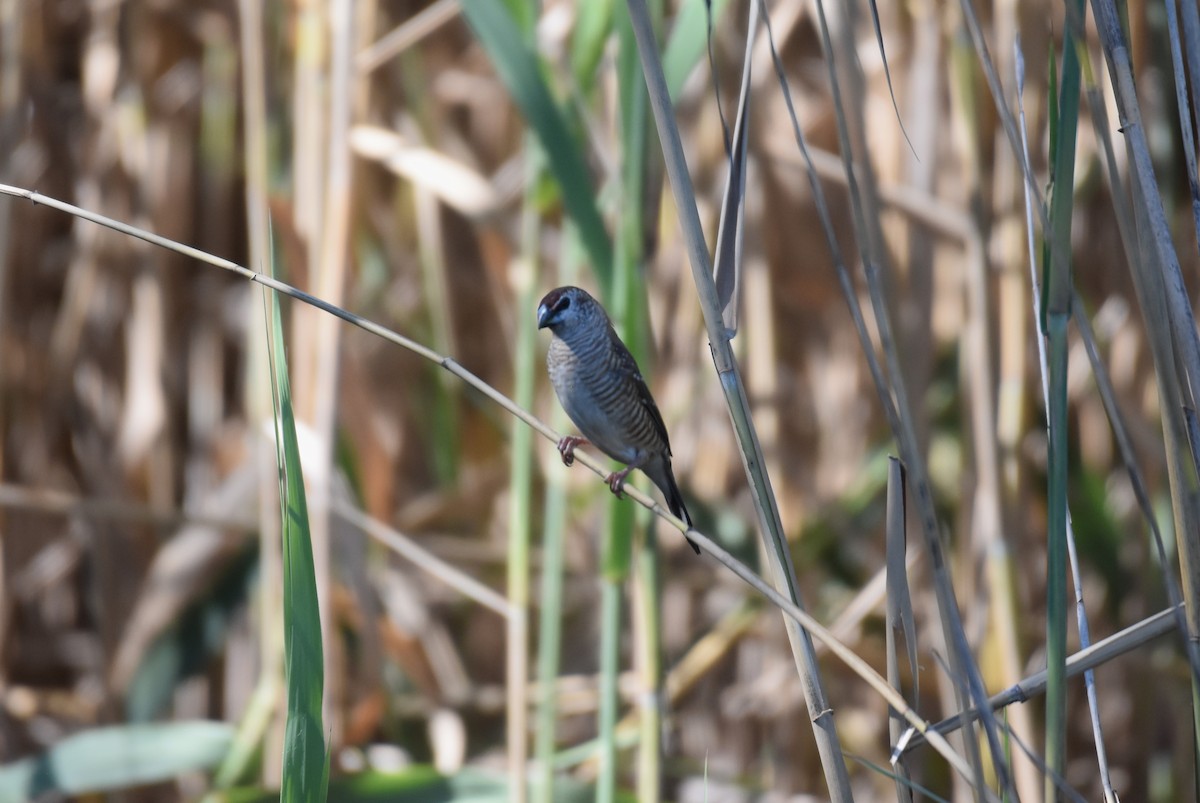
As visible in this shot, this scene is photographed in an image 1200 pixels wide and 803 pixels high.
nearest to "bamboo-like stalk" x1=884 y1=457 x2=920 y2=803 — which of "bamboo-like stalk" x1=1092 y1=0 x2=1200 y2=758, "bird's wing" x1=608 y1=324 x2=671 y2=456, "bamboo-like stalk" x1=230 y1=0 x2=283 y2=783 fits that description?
"bamboo-like stalk" x1=1092 y1=0 x2=1200 y2=758

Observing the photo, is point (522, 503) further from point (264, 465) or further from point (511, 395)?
point (511, 395)

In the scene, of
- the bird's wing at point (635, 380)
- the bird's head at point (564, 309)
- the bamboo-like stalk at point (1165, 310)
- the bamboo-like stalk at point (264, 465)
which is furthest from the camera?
the bamboo-like stalk at point (264, 465)

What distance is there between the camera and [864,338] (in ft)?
3.69

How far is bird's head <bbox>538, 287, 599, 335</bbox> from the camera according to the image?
1971 millimetres

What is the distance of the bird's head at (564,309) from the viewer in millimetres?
1971

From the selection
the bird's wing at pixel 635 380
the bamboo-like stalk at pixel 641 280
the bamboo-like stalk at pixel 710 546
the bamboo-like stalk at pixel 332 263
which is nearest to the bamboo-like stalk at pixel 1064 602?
the bamboo-like stalk at pixel 710 546

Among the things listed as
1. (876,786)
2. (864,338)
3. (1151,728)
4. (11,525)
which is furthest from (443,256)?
→ (1151,728)

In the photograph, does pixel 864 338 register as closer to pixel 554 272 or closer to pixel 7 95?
pixel 554 272

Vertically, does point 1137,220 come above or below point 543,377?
below

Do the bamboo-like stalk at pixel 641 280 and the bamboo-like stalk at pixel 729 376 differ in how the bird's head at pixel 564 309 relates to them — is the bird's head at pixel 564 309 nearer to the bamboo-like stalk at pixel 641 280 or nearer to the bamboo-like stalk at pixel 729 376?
the bamboo-like stalk at pixel 641 280

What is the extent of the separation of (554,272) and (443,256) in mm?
374

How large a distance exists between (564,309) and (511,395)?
4.55 feet

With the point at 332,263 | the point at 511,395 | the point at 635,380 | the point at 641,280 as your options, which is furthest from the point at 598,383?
the point at 511,395

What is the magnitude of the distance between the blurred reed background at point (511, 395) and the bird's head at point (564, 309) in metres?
0.08
